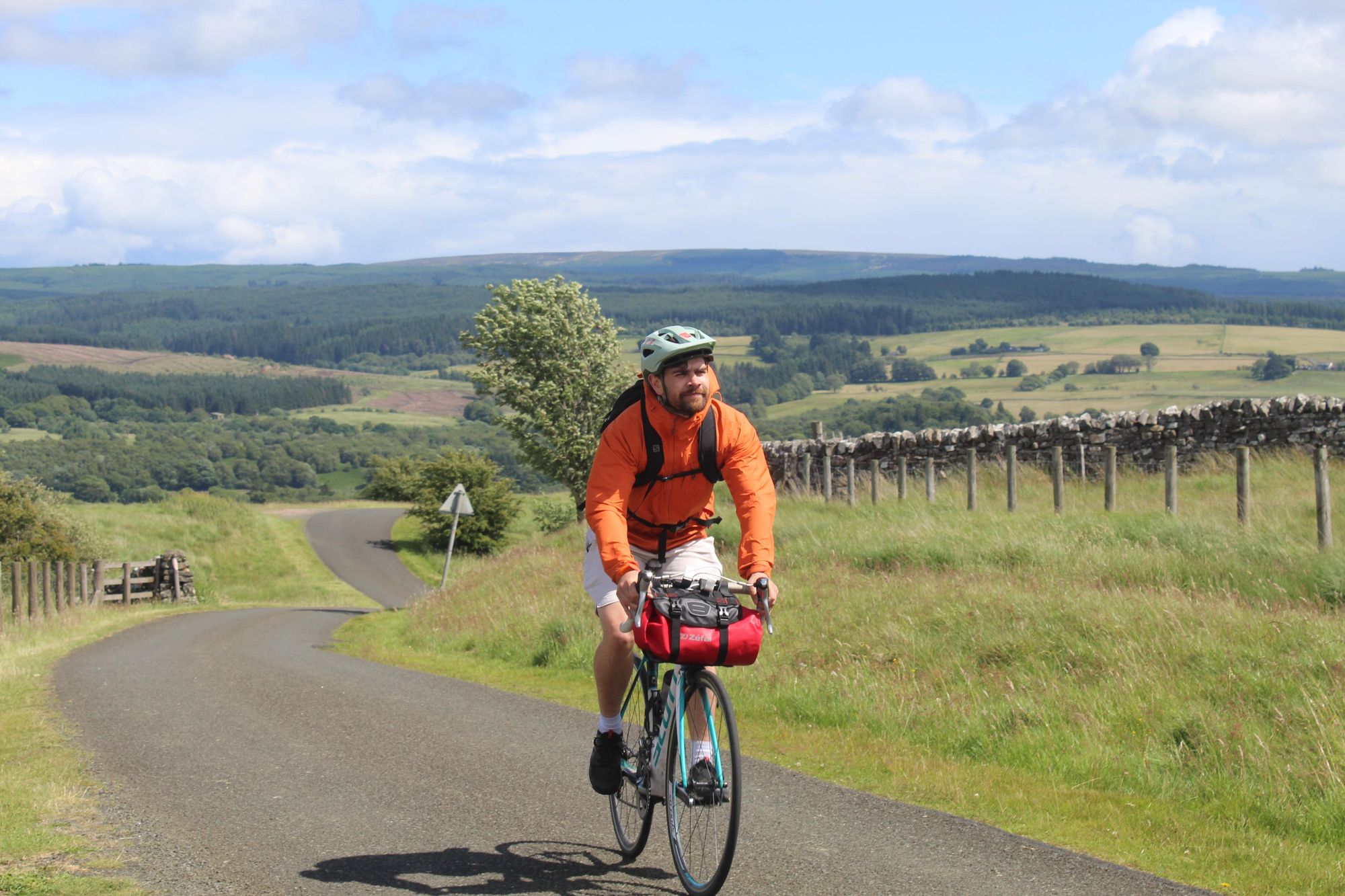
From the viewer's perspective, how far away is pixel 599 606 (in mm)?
5434

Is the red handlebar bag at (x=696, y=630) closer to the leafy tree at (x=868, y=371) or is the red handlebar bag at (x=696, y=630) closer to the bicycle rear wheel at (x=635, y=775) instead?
the bicycle rear wheel at (x=635, y=775)

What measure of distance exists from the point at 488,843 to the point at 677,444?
217 centimetres

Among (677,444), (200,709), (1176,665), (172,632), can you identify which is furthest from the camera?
(172,632)

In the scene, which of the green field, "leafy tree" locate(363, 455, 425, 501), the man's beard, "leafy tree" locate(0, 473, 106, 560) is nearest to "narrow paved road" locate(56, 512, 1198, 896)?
the man's beard

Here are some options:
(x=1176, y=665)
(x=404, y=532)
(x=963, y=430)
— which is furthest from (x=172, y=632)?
(x=404, y=532)

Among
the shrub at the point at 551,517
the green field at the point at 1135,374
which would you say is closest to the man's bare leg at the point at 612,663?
the shrub at the point at 551,517

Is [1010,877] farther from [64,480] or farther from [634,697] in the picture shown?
[64,480]

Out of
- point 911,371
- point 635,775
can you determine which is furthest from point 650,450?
point 911,371

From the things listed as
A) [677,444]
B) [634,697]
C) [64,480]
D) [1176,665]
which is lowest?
[64,480]

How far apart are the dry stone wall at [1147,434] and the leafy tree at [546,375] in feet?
41.4

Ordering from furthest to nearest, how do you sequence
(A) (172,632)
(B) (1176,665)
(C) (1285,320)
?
1. (C) (1285,320)
2. (A) (172,632)
3. (B) (1176,665)

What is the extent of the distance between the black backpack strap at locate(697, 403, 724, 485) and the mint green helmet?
0.26 metres

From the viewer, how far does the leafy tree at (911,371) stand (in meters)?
140

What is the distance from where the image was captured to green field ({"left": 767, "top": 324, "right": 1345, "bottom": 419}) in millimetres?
84438
